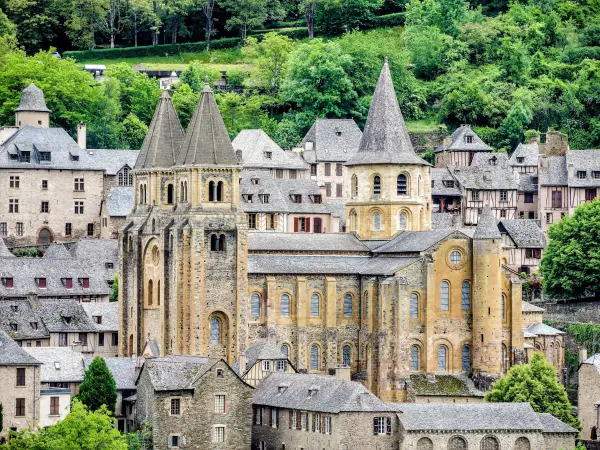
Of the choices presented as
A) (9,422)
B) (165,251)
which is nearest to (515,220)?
(165,251)

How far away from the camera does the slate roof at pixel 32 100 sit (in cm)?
15362

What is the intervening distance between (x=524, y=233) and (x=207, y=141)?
119ft

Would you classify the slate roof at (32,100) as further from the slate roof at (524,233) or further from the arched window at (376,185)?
the arched window at (376,185)

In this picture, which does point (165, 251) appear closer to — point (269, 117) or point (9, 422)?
point (9, 422)

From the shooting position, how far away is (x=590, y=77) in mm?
170875

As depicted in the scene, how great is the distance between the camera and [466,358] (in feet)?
389

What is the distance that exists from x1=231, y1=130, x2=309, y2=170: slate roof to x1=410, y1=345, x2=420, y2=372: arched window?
35304 millimetres

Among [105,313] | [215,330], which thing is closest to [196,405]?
[215,330]

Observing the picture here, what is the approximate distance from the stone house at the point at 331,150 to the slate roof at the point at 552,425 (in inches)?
1881

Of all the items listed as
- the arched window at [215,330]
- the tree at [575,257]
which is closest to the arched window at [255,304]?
the arched window at [215,330]

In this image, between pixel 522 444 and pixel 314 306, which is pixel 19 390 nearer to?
pixel 314 306

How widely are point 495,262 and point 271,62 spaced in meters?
62.5

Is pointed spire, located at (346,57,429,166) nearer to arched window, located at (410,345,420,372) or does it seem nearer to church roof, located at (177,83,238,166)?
church roof, located at (177,83,238,166)

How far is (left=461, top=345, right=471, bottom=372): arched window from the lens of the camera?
118 m
